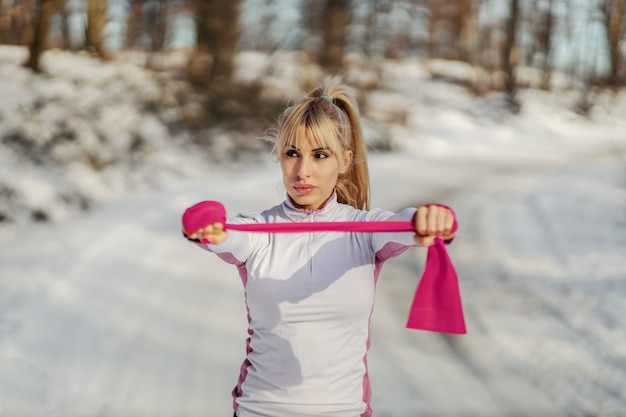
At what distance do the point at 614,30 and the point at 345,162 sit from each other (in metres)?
26.1

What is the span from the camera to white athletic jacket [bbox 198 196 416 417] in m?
2.18

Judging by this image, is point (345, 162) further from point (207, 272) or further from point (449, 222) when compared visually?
point (207, 272)

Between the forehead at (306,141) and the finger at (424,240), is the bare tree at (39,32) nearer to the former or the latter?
the forehead at (306,141)

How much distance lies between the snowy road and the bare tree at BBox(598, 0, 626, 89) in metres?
17.9

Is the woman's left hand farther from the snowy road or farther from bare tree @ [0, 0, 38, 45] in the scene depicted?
bare tree @ [0, 0, 38, 45]

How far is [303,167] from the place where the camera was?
91.5 inches

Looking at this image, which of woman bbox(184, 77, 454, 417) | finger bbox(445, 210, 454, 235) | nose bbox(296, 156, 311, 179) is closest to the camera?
finger bbox(445, 210, 454, 235)

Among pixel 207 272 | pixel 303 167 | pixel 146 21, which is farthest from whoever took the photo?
pixel 146 21

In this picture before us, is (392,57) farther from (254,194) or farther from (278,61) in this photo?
(254,194)

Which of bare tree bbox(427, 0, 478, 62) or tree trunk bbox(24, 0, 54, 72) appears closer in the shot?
tree trunk bbox(24, 0, 54, 72)

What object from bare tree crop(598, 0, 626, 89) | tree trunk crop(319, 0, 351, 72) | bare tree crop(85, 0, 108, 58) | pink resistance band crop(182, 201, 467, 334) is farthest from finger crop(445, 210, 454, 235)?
bare tree crop(598, 0, 626, 89)

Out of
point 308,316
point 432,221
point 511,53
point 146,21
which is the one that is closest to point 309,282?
point 308,316

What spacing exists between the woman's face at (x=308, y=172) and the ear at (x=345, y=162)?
76 mm

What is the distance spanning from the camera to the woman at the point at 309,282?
2170 millimetres
